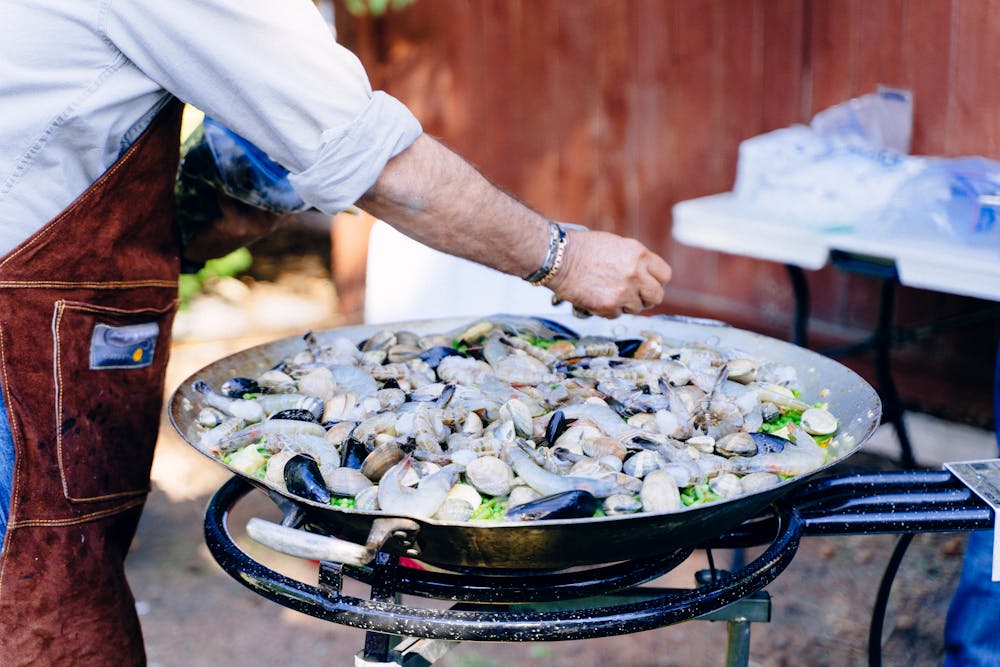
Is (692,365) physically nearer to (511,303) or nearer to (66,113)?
(66,113)

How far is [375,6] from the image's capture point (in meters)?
4.89

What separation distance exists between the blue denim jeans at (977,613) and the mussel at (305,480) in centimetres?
138

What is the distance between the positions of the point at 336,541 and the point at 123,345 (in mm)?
673

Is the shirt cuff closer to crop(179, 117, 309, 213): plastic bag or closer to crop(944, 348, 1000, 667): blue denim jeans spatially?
crop(179, 117, 309, 213): plastic bag

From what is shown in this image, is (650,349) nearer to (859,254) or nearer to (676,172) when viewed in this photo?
(859,254)

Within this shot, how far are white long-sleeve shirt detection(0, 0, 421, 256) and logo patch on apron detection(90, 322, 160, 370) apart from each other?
0.64ft

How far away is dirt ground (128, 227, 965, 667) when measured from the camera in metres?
2.78

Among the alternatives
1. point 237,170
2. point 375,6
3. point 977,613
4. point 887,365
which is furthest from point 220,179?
point 375,6

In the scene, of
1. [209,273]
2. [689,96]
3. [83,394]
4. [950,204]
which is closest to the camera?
[83,394]

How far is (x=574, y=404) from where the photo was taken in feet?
4.73

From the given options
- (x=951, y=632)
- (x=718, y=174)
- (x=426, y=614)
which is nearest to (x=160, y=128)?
(x=426, y=614)

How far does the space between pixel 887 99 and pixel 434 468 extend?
2507 mm

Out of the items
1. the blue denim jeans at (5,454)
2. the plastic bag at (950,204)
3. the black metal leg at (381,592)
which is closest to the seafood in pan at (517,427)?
the black metal leg at (381,592)

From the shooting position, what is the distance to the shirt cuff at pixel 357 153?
1366mm
